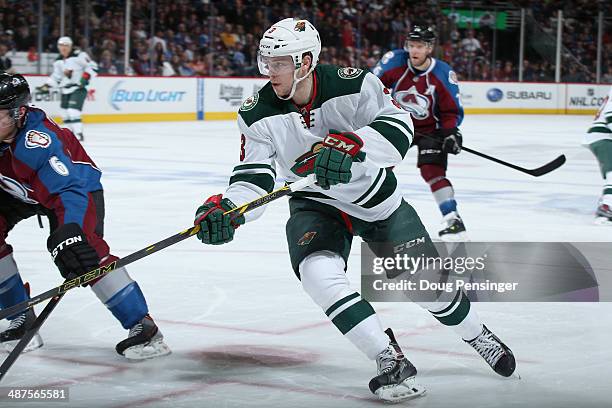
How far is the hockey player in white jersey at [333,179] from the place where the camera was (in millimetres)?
2912

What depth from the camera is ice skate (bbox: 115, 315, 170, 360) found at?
339 centimetres

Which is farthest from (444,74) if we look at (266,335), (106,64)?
(106,64)

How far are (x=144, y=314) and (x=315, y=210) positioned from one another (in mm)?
712

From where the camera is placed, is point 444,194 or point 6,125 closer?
point 6,125

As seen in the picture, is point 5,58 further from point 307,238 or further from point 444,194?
point 307,238

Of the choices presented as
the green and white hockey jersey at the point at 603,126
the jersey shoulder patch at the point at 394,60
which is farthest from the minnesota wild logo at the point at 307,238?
the green and white hockey jersey at the point at 603,126

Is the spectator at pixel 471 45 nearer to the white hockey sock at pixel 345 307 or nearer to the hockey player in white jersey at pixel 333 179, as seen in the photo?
the hockey player in white jersey at pixel 333 179

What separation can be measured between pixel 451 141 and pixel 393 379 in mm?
3324

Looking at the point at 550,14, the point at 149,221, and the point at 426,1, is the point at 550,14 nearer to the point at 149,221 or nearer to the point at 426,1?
the point at 426,1

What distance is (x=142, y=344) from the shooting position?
340 centimetres

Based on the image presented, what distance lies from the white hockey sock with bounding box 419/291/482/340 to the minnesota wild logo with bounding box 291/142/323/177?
0.52 meters

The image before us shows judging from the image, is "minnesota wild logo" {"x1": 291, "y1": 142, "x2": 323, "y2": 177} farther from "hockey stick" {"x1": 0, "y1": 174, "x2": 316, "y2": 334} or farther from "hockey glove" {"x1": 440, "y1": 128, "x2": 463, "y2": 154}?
"hockey glove" {"x1": 440, "y1": 128, "x2": 463, "y2": 154}

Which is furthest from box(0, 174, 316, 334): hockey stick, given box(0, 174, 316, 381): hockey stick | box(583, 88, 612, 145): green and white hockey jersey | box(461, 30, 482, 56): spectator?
box(461, 30, 482, 56): spectator

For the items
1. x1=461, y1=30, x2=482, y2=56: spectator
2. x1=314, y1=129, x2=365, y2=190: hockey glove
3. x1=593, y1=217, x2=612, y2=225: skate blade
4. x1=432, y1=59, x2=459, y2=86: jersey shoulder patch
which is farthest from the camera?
x1=461, y1=30, x2=482, y2=56: spectator
